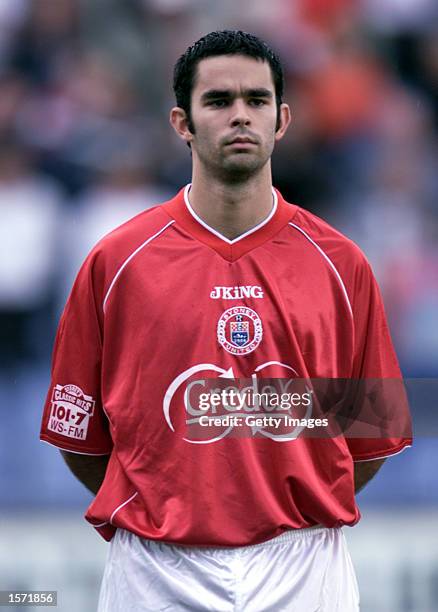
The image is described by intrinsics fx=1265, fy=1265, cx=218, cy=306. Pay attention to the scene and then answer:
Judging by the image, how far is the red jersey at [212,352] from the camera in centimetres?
307

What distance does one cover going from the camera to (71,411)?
11.1 ft

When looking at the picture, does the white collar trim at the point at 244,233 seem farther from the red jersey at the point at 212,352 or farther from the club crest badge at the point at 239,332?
the club crest badge at the point at 239,332

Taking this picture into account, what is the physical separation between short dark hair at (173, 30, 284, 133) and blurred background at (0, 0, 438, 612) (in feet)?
7.68

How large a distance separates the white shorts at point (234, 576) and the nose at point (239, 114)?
1022mm

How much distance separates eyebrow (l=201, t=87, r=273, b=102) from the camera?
3189 mm

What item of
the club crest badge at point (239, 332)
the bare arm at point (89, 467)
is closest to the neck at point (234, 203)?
the club crest badge at point (239, 332)

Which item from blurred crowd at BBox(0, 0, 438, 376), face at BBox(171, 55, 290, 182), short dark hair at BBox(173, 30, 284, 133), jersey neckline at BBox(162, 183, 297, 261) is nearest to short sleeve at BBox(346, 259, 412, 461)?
jersey neckline at BBox(162, 183, 297, 261)

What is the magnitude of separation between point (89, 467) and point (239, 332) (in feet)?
2.24

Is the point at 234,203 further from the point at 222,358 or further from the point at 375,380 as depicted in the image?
the point at 375,380

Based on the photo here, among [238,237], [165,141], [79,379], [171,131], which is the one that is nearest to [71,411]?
[79,379]

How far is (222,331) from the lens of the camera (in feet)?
10.3

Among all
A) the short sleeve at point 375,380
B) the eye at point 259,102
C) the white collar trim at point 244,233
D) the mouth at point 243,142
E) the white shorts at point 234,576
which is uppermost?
the eye at point 259,102

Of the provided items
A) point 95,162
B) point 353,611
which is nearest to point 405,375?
point 95,162

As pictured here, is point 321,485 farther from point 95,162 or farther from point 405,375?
point 95,162
